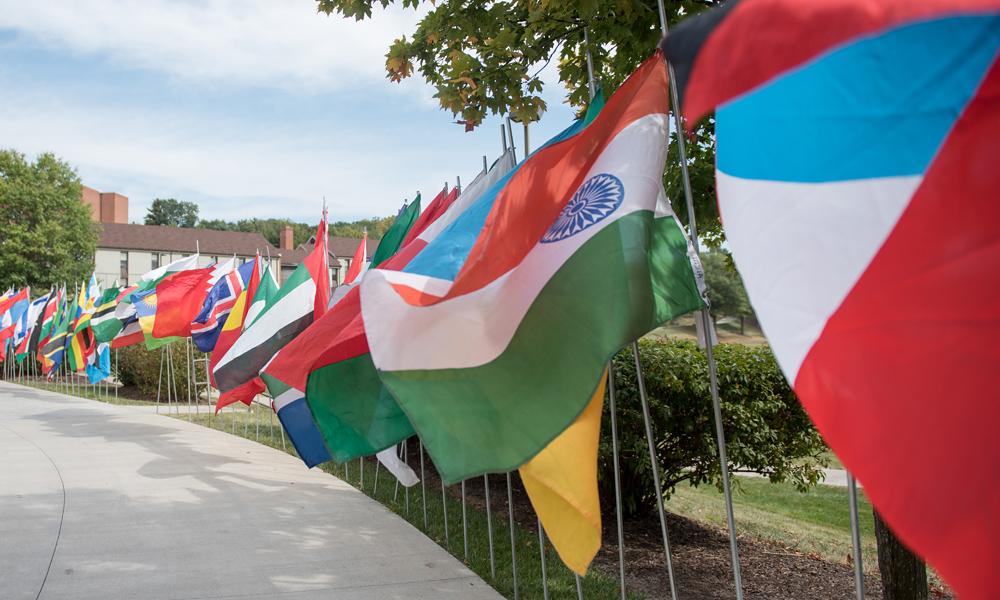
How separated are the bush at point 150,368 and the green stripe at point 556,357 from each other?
18.6 m

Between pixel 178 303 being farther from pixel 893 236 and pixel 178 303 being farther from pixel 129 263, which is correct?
pixel 129 263

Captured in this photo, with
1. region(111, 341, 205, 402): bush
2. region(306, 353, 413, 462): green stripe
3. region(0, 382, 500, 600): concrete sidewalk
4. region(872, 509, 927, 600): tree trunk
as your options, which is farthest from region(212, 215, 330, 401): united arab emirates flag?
region(111, 341, 205, 402): bush

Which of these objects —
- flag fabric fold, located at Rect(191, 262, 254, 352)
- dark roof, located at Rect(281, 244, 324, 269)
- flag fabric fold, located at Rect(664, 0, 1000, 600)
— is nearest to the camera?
flag fabric fold, located at Rect(664, 0, 1000, 600)

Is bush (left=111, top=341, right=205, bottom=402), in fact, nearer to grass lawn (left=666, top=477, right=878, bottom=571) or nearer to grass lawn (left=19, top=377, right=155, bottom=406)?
grass lawn (left=19, top=377, right=155, bottom=406)

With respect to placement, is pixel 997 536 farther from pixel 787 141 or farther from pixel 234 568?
pixel 234 568

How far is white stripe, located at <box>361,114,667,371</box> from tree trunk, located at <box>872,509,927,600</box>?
2.94 metres

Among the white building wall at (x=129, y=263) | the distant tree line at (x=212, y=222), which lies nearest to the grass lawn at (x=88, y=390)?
the white building wall at (x=129, y=263)

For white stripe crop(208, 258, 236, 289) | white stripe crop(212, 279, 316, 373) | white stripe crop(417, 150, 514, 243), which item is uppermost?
white stripe crop(208, 258, 236, 289)

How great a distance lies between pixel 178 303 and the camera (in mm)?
14117

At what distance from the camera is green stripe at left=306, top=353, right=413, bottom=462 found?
5.48m

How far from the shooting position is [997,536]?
6.19 feet

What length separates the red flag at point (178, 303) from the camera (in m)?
14.0

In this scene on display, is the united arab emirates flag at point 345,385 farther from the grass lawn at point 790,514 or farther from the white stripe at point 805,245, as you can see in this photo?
the grass lawn at point 790,514

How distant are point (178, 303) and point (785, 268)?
13.2 meters
